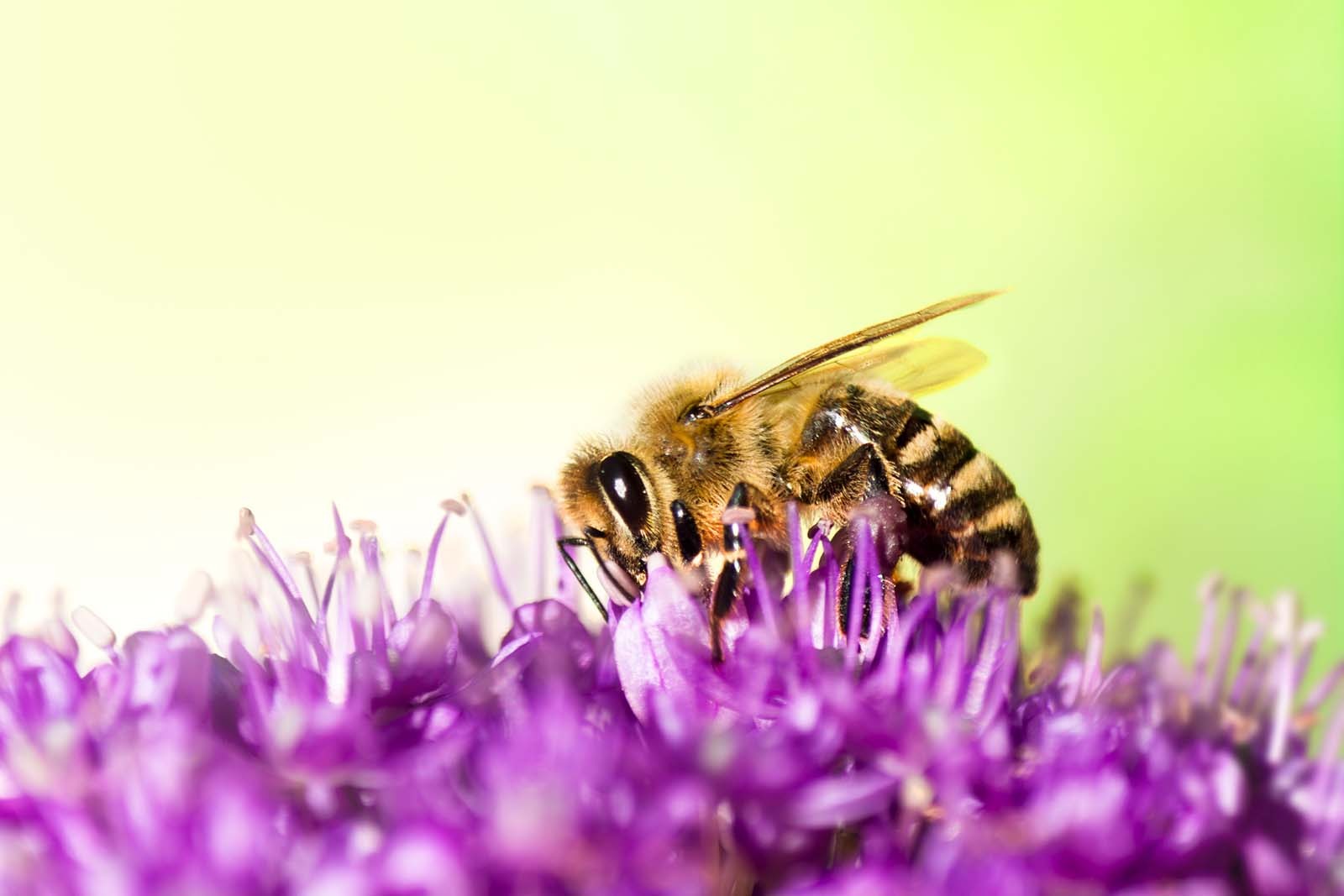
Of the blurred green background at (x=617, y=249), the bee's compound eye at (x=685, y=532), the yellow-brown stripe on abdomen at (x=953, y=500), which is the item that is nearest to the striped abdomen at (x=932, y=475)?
the yellow-brown stripe on abdomen at (x=953, y=500)

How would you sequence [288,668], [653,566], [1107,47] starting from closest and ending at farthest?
1. [288,668]
2. [653,566]
3. [1107,47]

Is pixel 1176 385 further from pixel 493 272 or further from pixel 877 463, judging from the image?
pixel 877 463

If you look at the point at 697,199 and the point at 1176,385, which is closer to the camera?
the point at 1176,385

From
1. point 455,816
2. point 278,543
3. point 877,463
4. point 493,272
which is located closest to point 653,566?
point 877,463

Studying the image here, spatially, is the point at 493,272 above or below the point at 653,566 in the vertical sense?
above

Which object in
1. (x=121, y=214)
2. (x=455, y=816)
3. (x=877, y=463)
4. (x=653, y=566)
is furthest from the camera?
(x=121, y=214)

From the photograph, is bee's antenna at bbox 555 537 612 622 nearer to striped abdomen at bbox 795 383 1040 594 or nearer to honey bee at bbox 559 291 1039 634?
honey bee at bbox 559 291 1039 634

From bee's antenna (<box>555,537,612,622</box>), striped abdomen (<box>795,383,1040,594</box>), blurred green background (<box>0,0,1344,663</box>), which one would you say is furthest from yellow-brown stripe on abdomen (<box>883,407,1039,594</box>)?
blurred green background (<box>0,0,1344,663</box>)

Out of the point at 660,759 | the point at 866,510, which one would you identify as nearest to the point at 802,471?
the point at 866,510
